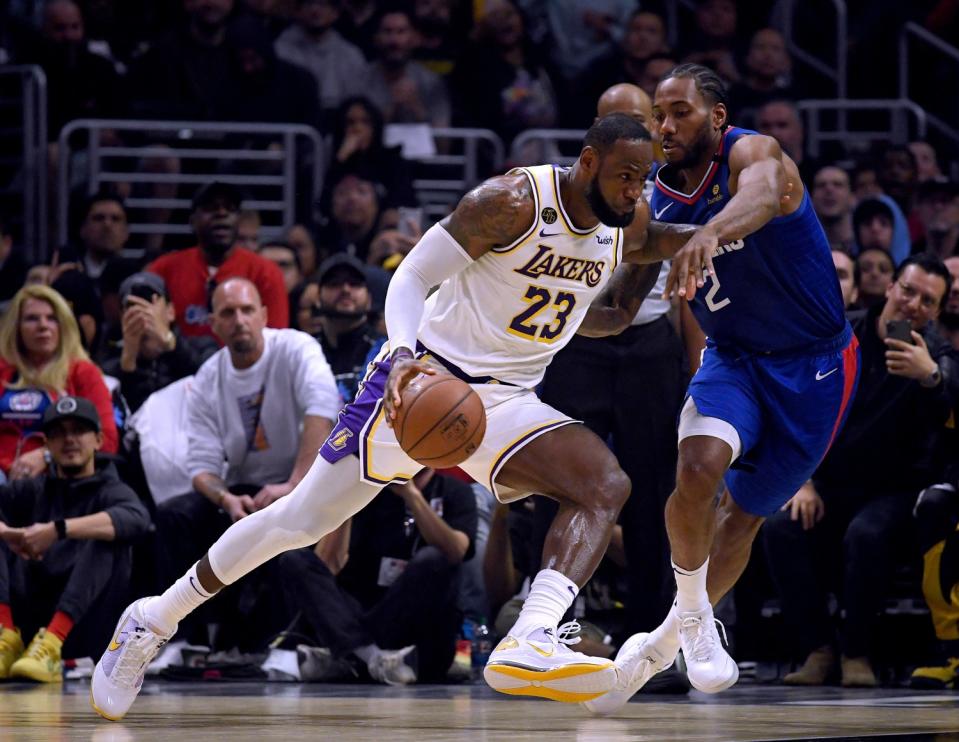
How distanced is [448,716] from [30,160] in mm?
6856

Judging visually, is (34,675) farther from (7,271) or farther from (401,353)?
(7,271)

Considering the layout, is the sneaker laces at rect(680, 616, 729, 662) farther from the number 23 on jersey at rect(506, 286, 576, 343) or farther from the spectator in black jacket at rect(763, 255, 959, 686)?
the spectator in black jacket at rect(763, 255, 959, 686)

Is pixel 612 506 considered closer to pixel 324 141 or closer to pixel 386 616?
pixel 386 616

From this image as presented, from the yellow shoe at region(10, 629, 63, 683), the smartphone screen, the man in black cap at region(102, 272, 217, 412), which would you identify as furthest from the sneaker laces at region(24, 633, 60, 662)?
the smartphone screen

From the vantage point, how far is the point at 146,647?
5.54 meters

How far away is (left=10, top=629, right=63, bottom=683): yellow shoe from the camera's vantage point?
24.2 ft

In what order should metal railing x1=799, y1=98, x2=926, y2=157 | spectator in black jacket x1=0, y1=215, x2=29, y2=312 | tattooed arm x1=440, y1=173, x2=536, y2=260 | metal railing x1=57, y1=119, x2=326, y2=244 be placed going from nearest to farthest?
tattooed arm x1=440, y1=173, x2=536, y2=260
spectator in black jacket x1=0, y1=215, x2=29, y2=312
metal railing x1=57, y1=119, x2=326, y2=244
metal railing x1=799, y1=98, x2=926, y2=157

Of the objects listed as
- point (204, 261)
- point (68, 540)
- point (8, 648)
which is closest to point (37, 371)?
point (68, 540)

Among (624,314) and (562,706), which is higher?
(624,314)

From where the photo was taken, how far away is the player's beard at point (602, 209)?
527cm

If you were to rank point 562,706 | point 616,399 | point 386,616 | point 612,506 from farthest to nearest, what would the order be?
point 386,616
point 616,399
point 562,706
point 612,506

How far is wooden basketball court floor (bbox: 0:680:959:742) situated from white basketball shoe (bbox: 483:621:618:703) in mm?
129

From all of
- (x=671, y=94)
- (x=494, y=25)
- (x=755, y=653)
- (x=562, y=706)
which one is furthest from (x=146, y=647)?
(x=494, y=25)

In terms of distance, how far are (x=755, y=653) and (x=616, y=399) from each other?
1.85 metres
